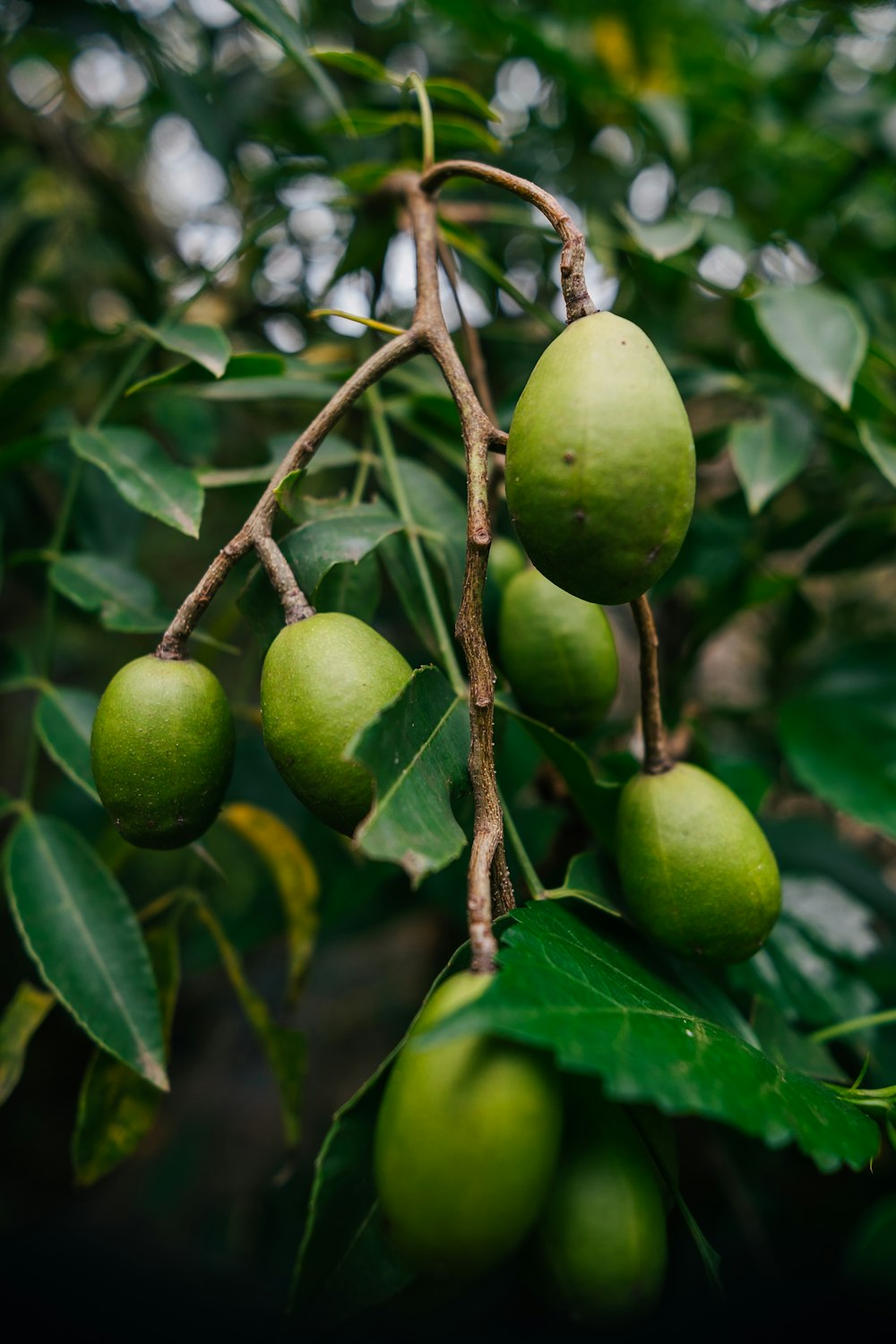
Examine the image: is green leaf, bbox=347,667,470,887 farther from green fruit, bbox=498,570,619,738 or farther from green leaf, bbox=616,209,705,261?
green leaf, bbox=616,209,705,261

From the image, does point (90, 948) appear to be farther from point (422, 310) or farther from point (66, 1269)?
point (422, 310)

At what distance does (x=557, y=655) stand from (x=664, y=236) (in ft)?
1.89

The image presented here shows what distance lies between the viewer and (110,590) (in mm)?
958

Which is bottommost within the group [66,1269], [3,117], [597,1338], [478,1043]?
[66,1269]

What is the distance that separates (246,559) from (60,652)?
2140mm

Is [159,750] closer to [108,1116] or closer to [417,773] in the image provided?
[417,773]

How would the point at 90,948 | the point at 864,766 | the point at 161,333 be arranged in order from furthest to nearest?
1. the point at 864,766
2. the point at 161,333
3. the point at 90,948

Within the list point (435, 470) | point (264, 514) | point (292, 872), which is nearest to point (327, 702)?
point (264, 514)

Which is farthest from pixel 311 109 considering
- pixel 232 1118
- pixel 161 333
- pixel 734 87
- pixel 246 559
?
pixel 232 1118

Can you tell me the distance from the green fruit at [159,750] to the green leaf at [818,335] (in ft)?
2.25

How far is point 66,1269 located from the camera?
793mm

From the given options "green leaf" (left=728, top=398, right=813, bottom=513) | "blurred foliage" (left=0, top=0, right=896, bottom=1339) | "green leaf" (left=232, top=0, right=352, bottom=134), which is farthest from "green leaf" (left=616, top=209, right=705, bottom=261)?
"green leaf" (left=232, top=0, right=352, bottom=134)

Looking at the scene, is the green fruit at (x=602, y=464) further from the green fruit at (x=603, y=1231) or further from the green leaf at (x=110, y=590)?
the green leaf at (x=110, y=590)

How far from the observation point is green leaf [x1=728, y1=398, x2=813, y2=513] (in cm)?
104
